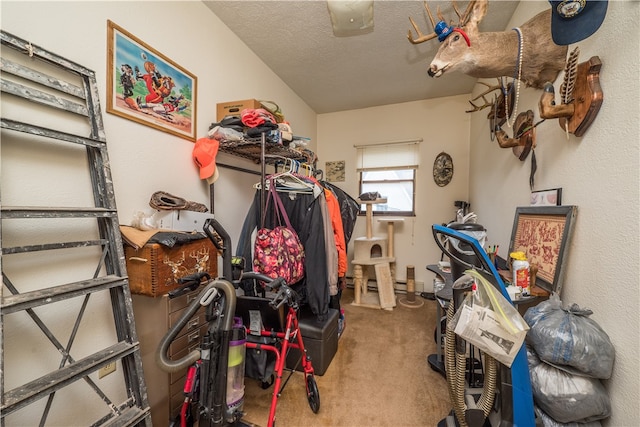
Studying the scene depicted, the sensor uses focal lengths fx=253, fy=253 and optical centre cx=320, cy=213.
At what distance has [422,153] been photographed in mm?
3734

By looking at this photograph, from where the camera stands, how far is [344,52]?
2562 mm

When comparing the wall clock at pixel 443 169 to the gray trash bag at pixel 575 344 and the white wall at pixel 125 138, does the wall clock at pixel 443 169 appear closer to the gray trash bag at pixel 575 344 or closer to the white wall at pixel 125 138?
the white wall at pixel 125 138

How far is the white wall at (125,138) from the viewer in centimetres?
103

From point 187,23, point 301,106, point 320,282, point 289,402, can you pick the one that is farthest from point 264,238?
point 301,106

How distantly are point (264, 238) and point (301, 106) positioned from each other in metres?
2.58

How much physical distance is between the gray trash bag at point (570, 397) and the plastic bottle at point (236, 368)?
1264 mm

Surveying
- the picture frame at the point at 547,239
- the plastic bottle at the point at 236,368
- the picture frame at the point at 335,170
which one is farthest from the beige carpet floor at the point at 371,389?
the picture frame at the point at 335,170

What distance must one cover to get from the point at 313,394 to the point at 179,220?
1.35 m

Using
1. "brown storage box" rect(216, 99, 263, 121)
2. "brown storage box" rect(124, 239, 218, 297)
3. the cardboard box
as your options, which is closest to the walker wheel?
"brown storage box" rect(124, 239, 218, 297)

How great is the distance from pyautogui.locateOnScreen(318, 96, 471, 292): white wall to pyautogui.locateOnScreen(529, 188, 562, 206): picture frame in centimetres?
207

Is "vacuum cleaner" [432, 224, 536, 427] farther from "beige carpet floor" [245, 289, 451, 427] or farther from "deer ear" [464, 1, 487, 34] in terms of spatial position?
"deer ear" [464, 1, 487, 34]

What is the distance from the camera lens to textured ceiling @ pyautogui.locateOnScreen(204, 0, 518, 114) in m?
2.01

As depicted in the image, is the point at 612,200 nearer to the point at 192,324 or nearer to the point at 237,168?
the point at 192,324

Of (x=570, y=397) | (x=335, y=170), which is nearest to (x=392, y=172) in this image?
(x=335, y=170)
